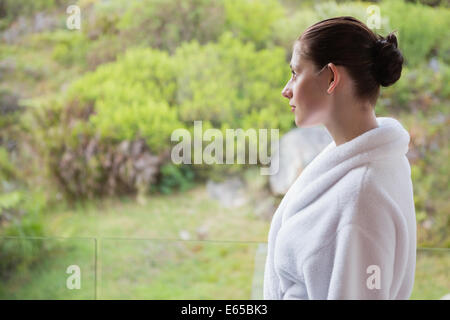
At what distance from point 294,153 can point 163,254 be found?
91 centimetres

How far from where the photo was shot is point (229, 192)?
307 cm

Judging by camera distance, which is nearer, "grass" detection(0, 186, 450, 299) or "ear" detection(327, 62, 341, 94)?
"ear" detection(327, 62, 341, 94)

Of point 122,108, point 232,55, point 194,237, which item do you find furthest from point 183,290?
point 232,55

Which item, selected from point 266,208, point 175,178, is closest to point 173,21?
point 175,178

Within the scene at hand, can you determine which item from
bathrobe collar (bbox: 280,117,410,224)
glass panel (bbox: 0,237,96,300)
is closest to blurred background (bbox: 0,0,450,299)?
glass panel (bbox: 0,237,96,300)

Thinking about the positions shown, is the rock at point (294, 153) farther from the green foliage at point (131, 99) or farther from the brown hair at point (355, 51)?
the brown hair at point (355, 51)

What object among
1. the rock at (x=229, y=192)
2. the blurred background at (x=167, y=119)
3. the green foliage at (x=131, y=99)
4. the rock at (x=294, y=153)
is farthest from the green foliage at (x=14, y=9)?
the rock at (x=294, y=153)

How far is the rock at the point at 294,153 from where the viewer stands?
2.84m

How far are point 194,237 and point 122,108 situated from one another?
2.87 ft

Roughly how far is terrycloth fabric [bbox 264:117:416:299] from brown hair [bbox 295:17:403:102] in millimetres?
80

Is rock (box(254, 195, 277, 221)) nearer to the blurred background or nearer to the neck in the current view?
the blurred background

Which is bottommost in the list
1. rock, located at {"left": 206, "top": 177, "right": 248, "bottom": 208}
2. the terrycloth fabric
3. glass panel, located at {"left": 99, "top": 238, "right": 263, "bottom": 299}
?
glass panel, located at {"left": 99, "top": 238, "right": 263, "bottom": 299}

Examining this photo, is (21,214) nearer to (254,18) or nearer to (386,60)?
(254,18)

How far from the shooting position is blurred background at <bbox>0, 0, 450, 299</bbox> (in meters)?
2.89
